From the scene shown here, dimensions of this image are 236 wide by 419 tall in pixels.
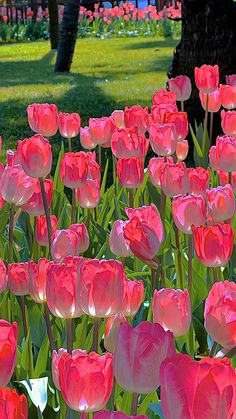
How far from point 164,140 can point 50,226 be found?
477mm

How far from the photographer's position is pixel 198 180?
2.62 metres

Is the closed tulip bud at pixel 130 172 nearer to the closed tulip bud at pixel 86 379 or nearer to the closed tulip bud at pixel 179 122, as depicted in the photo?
the closed tulip bud at pixel 179 122

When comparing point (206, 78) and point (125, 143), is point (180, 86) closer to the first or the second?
point (206, 78)

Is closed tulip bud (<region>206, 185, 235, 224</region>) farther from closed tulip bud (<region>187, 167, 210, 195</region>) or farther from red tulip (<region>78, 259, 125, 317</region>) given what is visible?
red tulip (<region>78, 259, 125, 317</region>)

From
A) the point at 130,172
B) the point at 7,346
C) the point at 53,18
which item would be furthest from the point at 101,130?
the point at 53,18

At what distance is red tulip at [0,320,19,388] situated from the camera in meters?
1.38

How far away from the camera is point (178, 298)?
5.48 feet

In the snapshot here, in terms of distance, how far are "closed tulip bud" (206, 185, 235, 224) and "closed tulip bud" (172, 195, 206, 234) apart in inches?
4.7

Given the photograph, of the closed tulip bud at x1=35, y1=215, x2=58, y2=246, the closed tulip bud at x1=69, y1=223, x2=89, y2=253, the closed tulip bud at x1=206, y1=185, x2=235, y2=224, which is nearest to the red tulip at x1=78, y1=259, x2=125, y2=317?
the closed tulip bud at x1=69, y1=223, x2=89, y2=253

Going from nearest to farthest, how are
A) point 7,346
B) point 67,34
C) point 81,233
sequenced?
point 7,346, point 81,233, point 67,34

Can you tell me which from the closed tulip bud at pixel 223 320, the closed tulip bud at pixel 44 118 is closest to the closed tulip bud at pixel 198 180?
the closed tulip bud at pixel 44 118

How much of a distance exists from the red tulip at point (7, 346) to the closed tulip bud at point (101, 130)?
1.77 m

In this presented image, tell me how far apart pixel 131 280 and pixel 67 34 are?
11324 mm

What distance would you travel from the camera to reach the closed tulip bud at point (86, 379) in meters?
1.30
